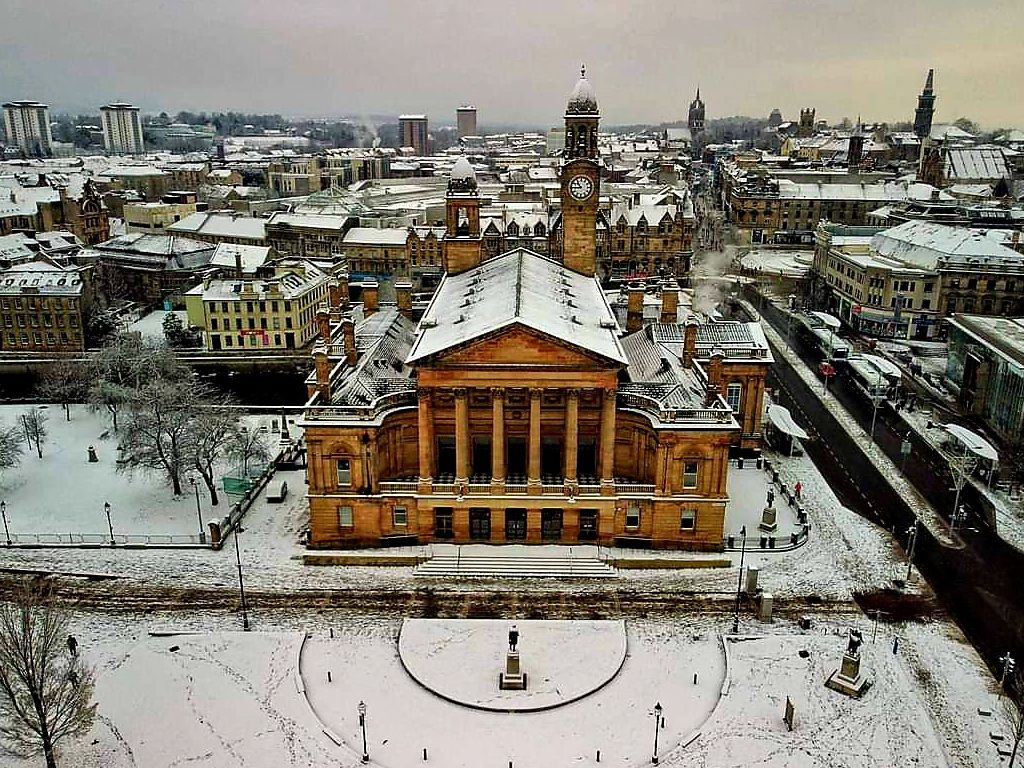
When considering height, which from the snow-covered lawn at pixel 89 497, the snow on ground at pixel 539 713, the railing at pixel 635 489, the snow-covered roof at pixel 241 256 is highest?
the snow-covered roof at pixel 241 256

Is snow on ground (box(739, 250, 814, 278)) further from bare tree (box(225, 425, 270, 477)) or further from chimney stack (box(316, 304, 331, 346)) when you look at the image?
bare tree (box(225, 425, 270, 477))

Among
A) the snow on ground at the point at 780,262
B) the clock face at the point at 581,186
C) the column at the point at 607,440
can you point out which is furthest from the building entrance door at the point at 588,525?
the snow on ground at the point at 780,262

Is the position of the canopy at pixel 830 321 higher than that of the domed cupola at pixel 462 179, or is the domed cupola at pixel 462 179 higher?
the domed cupola at pixel 462 179

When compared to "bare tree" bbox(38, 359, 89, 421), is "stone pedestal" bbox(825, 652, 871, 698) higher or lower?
lower

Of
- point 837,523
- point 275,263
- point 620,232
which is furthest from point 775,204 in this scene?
point 837,523

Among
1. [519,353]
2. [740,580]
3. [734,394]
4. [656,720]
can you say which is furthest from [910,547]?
[519,353]

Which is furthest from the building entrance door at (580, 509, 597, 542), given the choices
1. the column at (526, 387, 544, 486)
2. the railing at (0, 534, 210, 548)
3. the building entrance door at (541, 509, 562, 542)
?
the railing at (0, 534, 210, 548)

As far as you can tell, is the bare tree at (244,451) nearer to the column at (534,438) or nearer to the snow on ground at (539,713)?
the snow on ground at (539,713)
